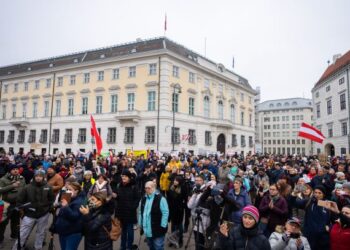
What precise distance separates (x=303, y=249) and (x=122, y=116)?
29.3m

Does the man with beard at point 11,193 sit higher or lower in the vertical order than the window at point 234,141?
lower

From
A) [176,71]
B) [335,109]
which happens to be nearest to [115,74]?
[176,71]

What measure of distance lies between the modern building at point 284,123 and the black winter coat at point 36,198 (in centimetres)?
9271

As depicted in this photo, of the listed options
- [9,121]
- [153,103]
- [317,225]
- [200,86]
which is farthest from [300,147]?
[317,225]

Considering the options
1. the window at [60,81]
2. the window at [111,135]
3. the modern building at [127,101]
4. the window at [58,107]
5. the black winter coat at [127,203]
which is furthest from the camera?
the window at [60,81]

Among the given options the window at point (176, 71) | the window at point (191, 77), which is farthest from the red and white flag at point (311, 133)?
the window at point (191, 77)

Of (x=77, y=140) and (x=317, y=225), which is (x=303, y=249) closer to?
(x=317, y=225)

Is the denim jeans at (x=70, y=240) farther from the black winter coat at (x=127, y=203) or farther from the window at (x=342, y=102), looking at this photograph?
the window at (x=342, y=102)

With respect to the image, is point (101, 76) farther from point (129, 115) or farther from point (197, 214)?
point (197, 214)

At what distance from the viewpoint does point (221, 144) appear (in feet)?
129

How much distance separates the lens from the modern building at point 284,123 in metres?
94.9

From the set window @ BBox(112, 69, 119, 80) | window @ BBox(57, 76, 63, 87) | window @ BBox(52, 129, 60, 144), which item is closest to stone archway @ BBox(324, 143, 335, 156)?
window @ BBox(112, 69, 119, 80)

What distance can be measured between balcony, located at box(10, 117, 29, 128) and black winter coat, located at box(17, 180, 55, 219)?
130ft

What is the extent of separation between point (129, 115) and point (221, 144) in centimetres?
1514
